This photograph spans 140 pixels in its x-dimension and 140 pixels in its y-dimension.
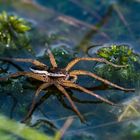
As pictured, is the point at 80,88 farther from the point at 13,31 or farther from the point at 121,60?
the point at 13,31

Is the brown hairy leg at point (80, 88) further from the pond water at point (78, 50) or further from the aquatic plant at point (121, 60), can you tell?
the aquatic plant at point (121, 60)

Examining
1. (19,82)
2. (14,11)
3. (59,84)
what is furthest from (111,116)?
(14,11)

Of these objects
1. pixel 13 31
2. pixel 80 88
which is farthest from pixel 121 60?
pixel 13 31

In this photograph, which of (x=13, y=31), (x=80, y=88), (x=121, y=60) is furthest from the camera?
(x=13, y=31)

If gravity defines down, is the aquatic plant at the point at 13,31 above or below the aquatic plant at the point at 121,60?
below

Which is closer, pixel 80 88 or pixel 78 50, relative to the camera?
pixel 80 88

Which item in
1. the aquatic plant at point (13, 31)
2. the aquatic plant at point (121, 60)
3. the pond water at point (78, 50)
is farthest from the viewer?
the aquatic plant at point (13, 31)

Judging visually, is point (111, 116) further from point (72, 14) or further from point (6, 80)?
point (72, 14)

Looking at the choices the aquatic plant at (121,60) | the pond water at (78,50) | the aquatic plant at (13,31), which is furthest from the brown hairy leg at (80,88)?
the aquatic plant at (13,31)

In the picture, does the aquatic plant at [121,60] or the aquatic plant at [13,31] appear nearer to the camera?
the aquatic plant at [121,60]

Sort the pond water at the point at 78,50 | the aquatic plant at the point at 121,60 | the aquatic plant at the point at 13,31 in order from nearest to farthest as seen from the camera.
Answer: the pond water at the point at 78,50
the aquatic plant at the point at 121,60
the aquatic plant at the point at 13,31
